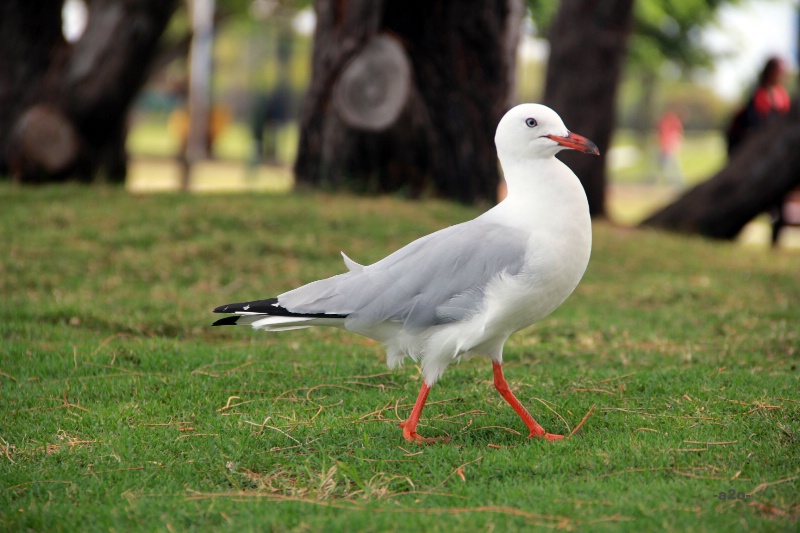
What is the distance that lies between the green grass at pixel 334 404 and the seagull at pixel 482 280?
48cm

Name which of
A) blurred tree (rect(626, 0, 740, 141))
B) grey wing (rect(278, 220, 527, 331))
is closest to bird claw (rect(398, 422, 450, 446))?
grey wing (rect(278, 220, 527, 331))

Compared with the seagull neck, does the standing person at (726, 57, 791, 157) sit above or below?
above

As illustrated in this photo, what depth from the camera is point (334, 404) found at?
4953 mm

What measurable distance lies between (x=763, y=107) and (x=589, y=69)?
2.73 m

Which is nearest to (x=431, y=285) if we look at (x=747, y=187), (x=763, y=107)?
(x=747, y=187)

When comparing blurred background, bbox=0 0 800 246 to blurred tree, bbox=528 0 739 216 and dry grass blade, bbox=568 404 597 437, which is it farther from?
dry grass blade, bbox=568 404 597 437

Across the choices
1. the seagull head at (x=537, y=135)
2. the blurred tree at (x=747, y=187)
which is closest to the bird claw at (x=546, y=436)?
the seagull head at (x=537, y=135)

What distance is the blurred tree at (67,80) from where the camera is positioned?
418 inches

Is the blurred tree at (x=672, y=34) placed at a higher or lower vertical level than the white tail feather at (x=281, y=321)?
higher

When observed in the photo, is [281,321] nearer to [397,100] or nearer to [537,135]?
[537,135]

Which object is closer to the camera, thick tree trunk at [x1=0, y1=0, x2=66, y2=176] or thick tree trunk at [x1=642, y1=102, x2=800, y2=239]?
thick tree trunk at [x1=0, y1=0, x2=66, y2=176]

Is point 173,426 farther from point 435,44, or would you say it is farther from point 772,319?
point 435,44

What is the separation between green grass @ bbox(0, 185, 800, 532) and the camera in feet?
11.8

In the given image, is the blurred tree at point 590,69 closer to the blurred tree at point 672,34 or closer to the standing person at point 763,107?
the standing person at point 763,107
